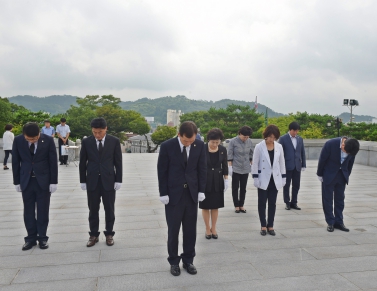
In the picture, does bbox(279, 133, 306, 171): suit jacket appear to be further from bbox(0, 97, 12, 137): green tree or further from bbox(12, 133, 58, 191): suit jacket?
bbox(0, 97, 12, 137): green tree

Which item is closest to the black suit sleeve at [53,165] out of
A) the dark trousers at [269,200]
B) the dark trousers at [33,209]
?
the dark trousers at [33,209]

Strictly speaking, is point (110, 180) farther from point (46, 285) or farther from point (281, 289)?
point (281, 289)

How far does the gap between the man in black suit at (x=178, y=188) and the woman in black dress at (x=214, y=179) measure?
102 cm

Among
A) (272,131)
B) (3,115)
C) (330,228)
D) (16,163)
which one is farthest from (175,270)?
(3,115)

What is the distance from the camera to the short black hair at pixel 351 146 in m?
4.77

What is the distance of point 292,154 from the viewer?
21.3 ft

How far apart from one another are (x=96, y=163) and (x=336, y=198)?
3.56 metres

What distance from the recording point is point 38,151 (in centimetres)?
438

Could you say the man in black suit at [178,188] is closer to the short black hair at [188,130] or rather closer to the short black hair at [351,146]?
the short black hair at [188,130]

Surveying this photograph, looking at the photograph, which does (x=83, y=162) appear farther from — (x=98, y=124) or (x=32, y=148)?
(x=32, y=148)

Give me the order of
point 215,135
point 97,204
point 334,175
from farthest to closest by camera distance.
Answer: point 334,175
point 215,135
point 97,204

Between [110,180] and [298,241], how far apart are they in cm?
264

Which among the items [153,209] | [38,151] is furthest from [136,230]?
[38,151]

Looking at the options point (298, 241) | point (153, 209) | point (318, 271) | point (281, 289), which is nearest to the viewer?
point (281, 289)
